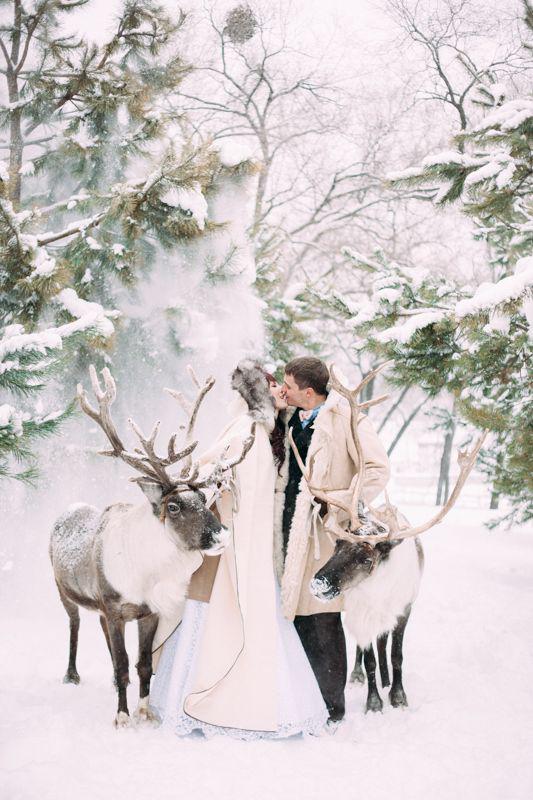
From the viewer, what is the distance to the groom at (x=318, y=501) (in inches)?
163

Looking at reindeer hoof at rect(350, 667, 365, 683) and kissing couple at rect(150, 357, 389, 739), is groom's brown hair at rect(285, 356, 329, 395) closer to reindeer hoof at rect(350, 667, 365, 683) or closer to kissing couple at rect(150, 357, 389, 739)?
kissing couple at rect(150, 357, 389, 739)

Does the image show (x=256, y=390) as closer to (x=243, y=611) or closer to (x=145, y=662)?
(x=243, y=611)

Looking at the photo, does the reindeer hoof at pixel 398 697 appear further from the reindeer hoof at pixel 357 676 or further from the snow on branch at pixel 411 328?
the snow on branch at pixel 411 328

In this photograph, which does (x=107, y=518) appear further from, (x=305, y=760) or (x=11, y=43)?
(x=11, y=43)

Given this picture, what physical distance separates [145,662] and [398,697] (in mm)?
1584

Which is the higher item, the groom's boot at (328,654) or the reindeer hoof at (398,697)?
the groom's boot at (328,654)

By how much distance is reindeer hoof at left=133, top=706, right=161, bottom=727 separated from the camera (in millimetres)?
4098

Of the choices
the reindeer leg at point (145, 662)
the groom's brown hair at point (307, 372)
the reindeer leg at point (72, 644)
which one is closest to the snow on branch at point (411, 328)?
the groom's brown hair at point (307, 372)

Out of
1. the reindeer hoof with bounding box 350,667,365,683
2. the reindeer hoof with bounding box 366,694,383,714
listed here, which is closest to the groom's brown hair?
the reindeer hoof with bounding box 366,694,383,714

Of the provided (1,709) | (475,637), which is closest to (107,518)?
(1,709)

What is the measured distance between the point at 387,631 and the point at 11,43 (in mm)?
6409

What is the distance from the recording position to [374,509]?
419 cm

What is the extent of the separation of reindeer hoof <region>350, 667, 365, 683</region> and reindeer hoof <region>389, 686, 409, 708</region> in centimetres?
52

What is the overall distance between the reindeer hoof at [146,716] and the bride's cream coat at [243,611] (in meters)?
0.37
